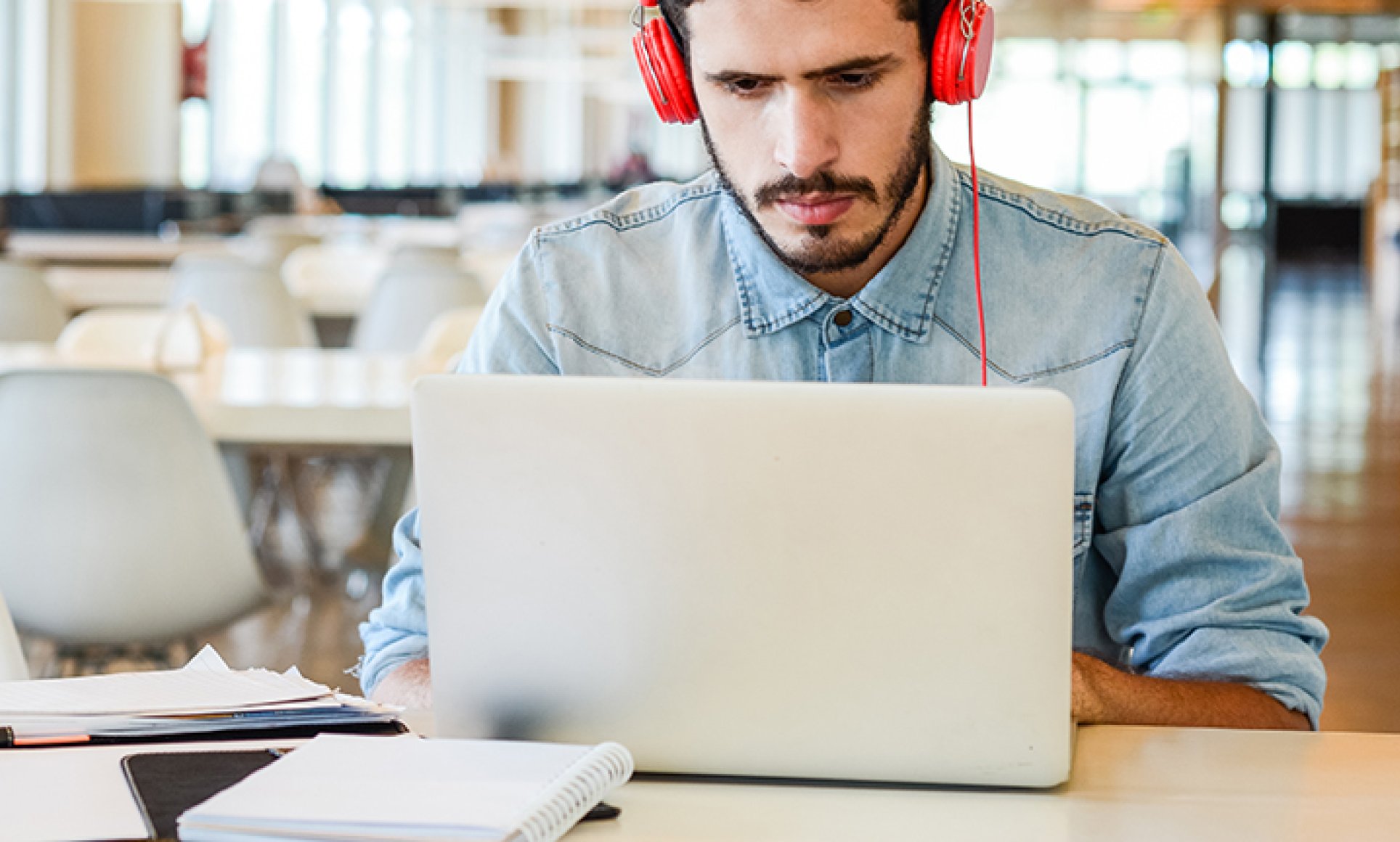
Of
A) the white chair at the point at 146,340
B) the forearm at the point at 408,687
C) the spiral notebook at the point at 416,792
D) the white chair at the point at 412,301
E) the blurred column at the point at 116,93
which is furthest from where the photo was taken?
the blurred column at the point at 116,93

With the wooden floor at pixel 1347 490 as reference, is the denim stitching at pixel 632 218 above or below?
above

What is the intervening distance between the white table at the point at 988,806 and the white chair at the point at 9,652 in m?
0.36

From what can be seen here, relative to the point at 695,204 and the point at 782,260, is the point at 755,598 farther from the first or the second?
the point at 695,204

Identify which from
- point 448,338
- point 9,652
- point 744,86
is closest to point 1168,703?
point 744,86

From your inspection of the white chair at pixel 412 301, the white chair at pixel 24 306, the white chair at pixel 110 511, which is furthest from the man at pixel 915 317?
the white chair at pixel 24 306

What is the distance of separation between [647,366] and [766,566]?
49 cm

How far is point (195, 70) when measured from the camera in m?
13.5

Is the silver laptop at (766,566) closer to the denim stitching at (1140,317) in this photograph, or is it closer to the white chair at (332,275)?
the denim stitching at (1140,317)

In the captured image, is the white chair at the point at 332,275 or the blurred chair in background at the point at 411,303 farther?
the white chair at the point at 332,275

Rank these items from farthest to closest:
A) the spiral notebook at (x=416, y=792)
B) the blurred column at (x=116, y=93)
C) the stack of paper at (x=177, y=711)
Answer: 1. the blurred column at (x=116, y=93)
2. the stack of paper at (x=177, y=711)
3. the spiral notebook at (x=416, y=792)

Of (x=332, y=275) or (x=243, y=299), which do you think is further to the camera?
(x=332, y=275)

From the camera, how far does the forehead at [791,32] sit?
1150 mm

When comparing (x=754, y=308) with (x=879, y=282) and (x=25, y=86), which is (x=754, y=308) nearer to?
(x=879, y=282)

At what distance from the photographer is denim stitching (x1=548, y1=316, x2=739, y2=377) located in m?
1.30
